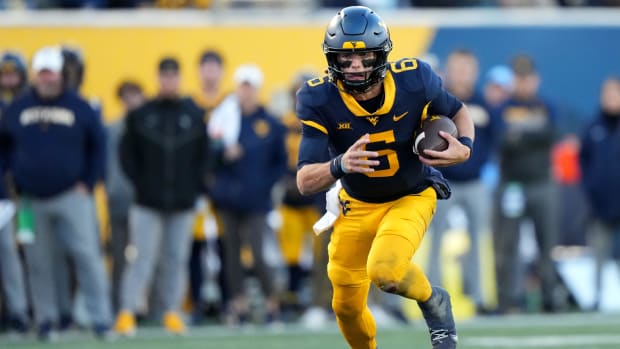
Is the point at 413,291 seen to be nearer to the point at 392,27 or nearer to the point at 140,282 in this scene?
the point at 140,282

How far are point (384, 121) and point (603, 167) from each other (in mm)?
5506

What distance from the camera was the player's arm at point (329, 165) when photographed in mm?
6062

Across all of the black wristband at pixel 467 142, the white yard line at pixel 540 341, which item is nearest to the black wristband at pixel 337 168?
the black wristband at pixel 467 142

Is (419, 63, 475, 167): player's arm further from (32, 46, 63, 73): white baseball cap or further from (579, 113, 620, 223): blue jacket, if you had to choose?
(579, 113, 620, 223): blue jacket

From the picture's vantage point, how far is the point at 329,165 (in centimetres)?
625

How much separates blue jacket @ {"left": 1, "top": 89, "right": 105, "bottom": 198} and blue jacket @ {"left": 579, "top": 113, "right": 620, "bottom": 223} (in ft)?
14.3

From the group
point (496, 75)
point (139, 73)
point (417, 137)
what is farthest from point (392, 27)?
point (417, 137)

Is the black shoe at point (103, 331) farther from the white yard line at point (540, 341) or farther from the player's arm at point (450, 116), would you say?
the player's arm at point (450, 116)

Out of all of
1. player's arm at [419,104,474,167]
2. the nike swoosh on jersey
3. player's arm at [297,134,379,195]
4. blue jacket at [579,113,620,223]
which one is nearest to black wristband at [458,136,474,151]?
player's arm at [419,104,474,167]

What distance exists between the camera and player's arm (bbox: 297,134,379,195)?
Result: 6.06 m

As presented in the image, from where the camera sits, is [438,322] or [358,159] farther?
[438,322]

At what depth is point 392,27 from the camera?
1321cm

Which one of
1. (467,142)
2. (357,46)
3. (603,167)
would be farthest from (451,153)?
(603,167)

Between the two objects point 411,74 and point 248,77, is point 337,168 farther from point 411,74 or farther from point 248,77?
point 248,77
